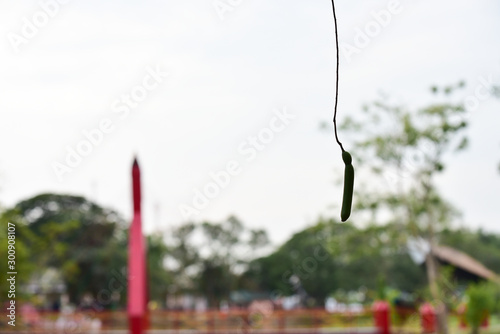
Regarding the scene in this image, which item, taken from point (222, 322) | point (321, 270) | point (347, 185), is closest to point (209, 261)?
point (321, 270)

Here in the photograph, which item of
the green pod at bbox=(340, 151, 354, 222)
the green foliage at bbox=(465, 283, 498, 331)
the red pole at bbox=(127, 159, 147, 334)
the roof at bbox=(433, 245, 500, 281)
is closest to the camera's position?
the green pod at bbox=(340, 151, 354, 222)

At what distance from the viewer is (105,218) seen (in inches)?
920

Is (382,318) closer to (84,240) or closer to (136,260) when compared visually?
(136,260)

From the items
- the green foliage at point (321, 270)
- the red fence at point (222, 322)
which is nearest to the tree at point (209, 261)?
the green foliage at point (321, 270)

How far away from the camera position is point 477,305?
1102cm

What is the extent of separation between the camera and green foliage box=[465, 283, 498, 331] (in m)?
10.9

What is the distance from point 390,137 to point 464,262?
10.2 meters

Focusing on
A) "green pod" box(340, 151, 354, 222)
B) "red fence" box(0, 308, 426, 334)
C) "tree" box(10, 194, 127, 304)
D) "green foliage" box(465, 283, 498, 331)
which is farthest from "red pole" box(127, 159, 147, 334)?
"tree" box(10, 194, 127, 304)

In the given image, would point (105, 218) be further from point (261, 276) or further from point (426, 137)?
point (426, 137)

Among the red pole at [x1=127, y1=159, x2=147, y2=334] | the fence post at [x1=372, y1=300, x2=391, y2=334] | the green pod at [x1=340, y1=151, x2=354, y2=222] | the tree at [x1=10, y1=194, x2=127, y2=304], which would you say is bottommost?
the fence post at [x1=372, y1=300, x2=391, y2=334]

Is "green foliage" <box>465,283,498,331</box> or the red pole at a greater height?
the red pole

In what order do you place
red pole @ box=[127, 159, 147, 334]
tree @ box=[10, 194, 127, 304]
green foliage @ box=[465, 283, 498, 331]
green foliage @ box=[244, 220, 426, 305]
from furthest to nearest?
1. green foliage @ box=[244, 220, 426, 305]
2. tree @ box=[10, 194, 127, 304]
3. green foliage @ box=[465, 283, 498, 331]
4. red pole @ box=[127, 159, 147, 334]

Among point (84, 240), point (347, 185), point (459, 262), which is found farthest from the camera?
point (84, 240)

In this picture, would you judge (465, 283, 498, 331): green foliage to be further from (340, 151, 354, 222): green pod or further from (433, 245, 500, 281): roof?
(340, 151, 354, 222): green pod
